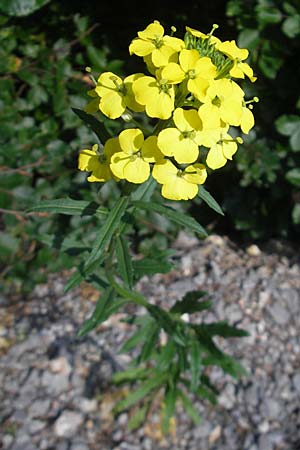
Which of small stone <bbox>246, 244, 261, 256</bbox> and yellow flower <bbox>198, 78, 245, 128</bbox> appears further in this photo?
small stone <bbox>246, 244, 261, 256</bbox>

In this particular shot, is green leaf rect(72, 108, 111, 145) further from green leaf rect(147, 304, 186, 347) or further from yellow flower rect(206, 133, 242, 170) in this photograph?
green leaf rect(147, 304, 186, 347)

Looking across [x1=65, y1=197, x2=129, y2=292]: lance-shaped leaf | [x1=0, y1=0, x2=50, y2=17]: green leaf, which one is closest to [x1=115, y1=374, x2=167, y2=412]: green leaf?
[x1=65, y1=197, x2=129, y2=292]: lance-shaped leaf

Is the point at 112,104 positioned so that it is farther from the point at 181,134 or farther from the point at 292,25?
the point at 292,25

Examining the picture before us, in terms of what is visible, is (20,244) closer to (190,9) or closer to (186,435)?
(186,435)

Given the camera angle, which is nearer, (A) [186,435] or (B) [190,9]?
(A) [186,435]

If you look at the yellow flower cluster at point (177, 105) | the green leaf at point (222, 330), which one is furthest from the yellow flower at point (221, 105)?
the green leaf at point (222, 330)

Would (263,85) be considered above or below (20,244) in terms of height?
above

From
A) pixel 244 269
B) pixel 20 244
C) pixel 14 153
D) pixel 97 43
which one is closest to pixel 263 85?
pixel 97 43

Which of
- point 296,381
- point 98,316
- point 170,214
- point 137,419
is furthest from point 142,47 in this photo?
point 296,381
